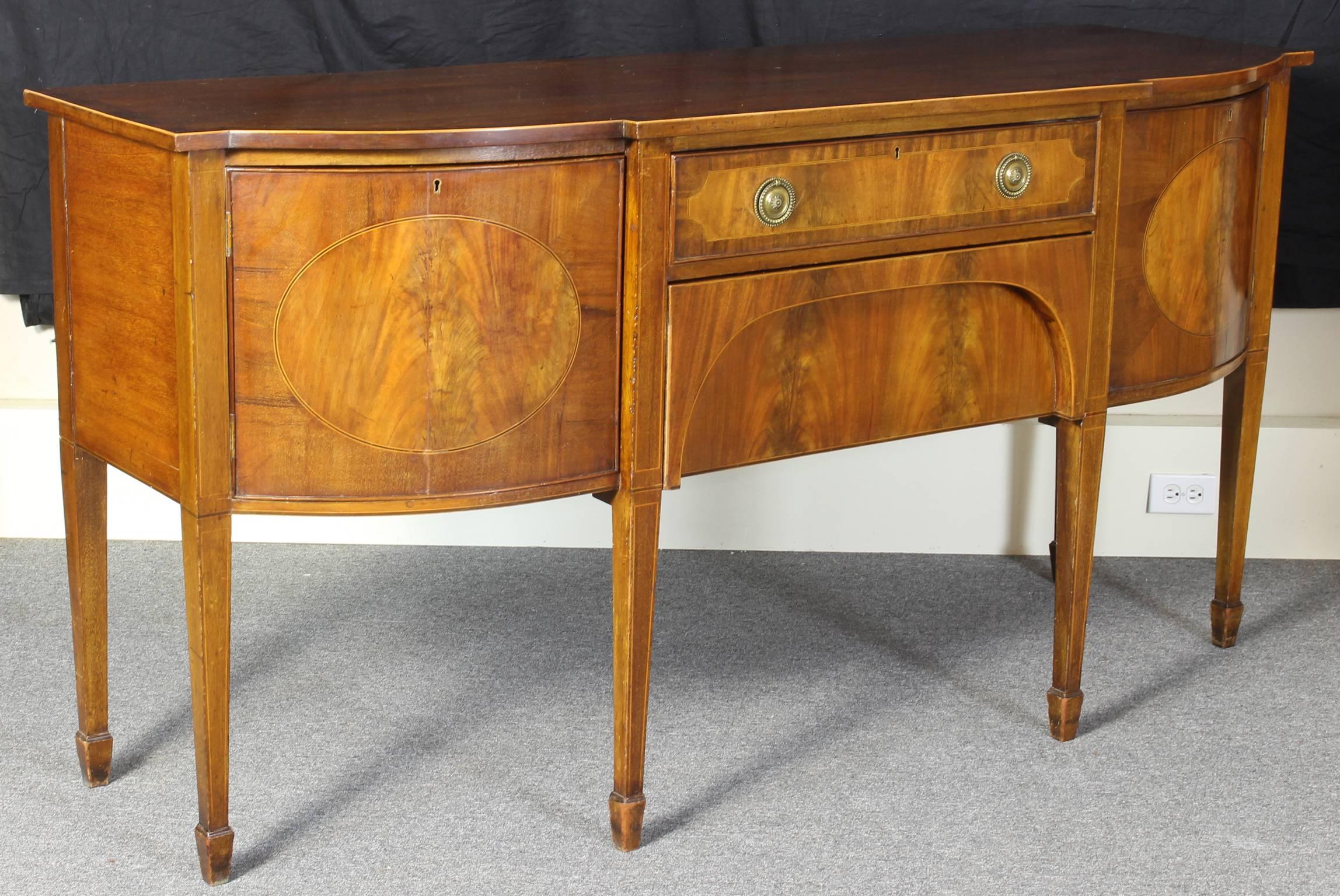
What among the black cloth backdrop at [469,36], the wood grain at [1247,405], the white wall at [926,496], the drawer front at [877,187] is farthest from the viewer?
the white wall at [926,496]

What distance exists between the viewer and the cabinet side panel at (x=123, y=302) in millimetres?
1872

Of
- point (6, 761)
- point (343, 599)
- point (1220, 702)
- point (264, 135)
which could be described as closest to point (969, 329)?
point (1220, 702)

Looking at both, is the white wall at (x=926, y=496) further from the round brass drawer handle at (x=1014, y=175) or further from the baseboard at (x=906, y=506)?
the round brass drawer handle at (x=1014, y=175)

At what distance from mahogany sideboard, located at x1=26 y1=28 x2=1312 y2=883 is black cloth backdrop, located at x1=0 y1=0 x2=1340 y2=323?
1.61 ft

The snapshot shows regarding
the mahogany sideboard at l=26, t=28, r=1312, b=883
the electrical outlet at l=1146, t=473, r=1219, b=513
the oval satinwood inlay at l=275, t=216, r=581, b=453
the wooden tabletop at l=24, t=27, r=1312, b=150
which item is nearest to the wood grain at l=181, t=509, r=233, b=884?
the mahogany sideboard at l=26, t=28, r=1312, b=883

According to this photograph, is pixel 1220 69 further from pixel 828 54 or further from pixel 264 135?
pixel 264 135

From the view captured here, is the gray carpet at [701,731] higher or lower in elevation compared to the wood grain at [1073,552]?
lower

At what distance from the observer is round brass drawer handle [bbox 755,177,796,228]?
1994mm

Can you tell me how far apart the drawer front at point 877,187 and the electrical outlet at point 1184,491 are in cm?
108

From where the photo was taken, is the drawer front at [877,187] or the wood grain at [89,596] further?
the wood grain at [89,596]

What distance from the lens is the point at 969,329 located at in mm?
2283

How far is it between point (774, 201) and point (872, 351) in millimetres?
313

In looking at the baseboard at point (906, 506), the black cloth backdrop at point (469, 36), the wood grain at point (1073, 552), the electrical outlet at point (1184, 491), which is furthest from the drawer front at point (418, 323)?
the electrical outlet at point (1184, 491)

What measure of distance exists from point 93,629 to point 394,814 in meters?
0.49
